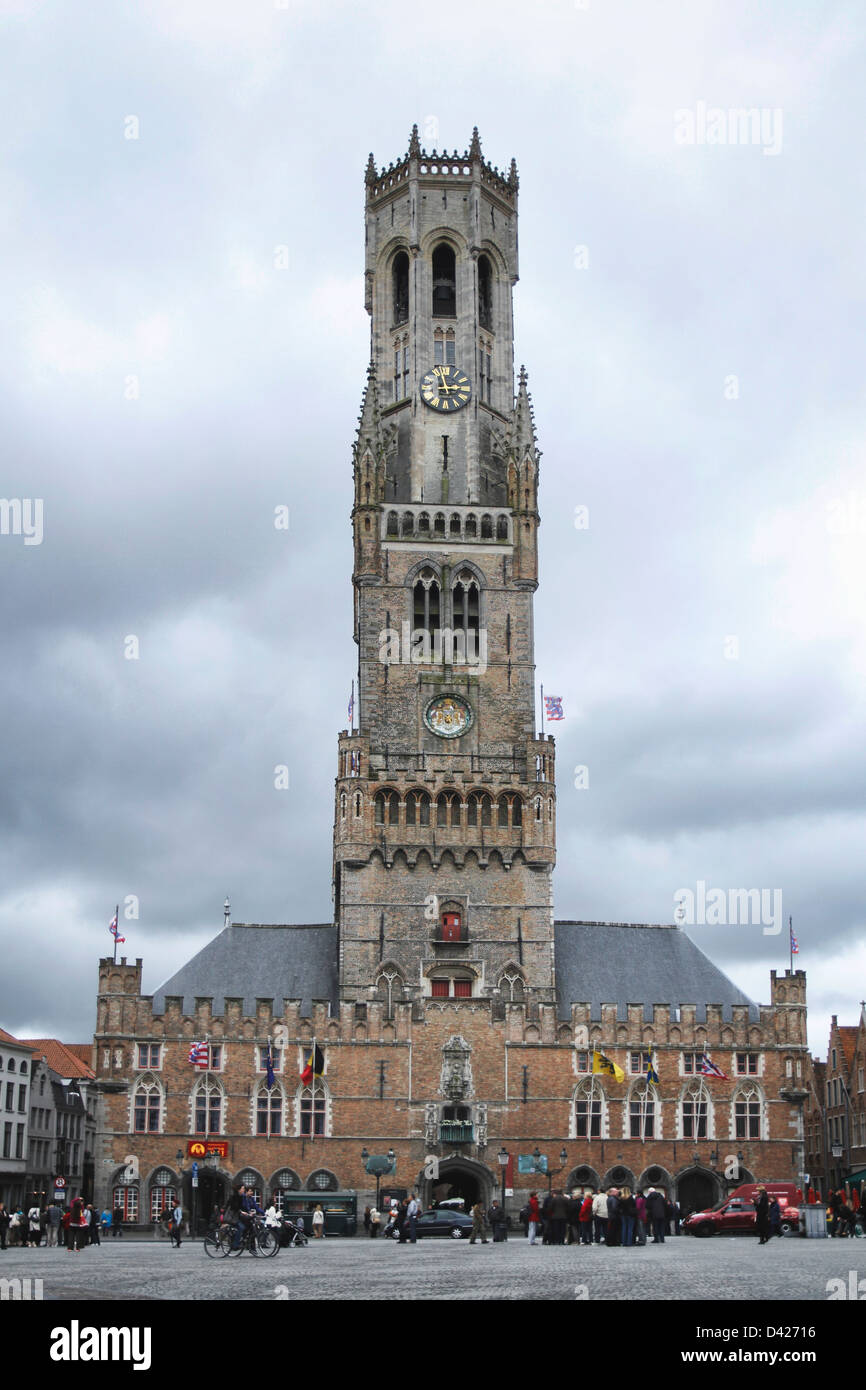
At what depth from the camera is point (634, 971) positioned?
78062 millimetres

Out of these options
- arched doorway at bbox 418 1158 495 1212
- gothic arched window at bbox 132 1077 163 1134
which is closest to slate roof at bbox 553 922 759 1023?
arched doorway at bbox 418 1158 495 1212

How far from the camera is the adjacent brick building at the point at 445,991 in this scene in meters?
70.3

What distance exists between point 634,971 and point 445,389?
1371 inches

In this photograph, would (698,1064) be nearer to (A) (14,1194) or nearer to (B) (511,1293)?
(A) (14,1194)

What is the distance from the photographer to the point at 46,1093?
95.0 metres

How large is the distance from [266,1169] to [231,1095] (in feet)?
12.4

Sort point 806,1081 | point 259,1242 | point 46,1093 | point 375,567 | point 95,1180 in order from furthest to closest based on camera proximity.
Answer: point 46,1093
point 375,567
point 806,1081
point 95,1180
point 259,1242

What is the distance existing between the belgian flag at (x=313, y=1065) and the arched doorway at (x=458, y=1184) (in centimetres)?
751

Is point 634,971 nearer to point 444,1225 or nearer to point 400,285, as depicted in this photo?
point 444,1225

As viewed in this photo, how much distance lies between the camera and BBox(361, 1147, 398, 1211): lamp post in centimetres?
6881

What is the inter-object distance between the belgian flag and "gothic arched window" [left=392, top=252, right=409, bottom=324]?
4458 centimetres

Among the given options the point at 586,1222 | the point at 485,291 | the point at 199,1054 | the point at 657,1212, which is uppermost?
the point at 485,291

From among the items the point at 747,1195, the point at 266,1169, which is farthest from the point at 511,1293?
the point at 266,1169

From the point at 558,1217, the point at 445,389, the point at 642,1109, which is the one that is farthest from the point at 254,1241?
the point at 445,389
